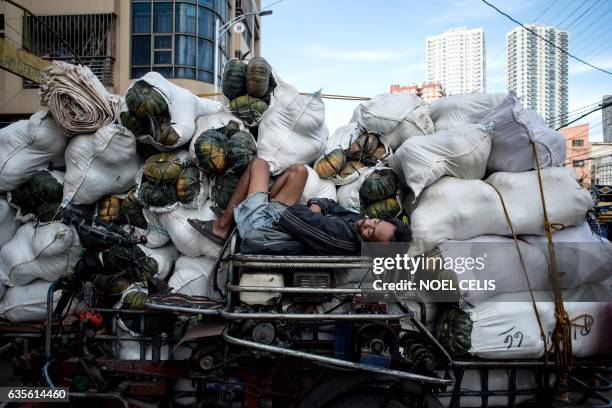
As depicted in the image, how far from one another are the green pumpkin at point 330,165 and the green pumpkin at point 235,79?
36.3 inches

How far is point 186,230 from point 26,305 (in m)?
1.37

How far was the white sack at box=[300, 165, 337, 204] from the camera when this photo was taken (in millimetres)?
3523

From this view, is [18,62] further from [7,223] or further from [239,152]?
[239,152]

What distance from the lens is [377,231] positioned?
277cm

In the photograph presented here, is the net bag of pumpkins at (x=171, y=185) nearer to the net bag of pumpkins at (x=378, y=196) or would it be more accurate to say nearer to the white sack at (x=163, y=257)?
the white sack at (x=163, y=257)

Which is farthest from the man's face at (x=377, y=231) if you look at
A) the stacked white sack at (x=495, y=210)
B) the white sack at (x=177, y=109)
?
the white sack at (x=177, y=109)

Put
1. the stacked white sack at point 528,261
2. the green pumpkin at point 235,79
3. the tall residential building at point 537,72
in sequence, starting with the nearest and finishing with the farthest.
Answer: the stacked white sack at point 528,261 < the green pumpkin at point 235,79 < the tall residential building at point 537,72

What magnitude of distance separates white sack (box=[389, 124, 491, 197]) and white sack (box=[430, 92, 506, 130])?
0.52 metres

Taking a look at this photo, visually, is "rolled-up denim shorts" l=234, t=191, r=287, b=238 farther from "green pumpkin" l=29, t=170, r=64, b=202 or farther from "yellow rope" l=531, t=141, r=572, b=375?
"yellow rope" l=531, t=141, r=572, b=375

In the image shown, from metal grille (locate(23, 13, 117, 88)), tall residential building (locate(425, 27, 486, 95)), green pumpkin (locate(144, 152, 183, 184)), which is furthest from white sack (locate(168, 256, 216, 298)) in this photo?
tall residential building (locate(425, 27, 486, 95))

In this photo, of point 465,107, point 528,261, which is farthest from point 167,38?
point 528,261

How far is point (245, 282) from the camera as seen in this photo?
98.2 inches

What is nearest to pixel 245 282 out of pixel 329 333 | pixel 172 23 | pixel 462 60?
pixel 329 333

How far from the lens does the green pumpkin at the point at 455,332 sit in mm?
2762
